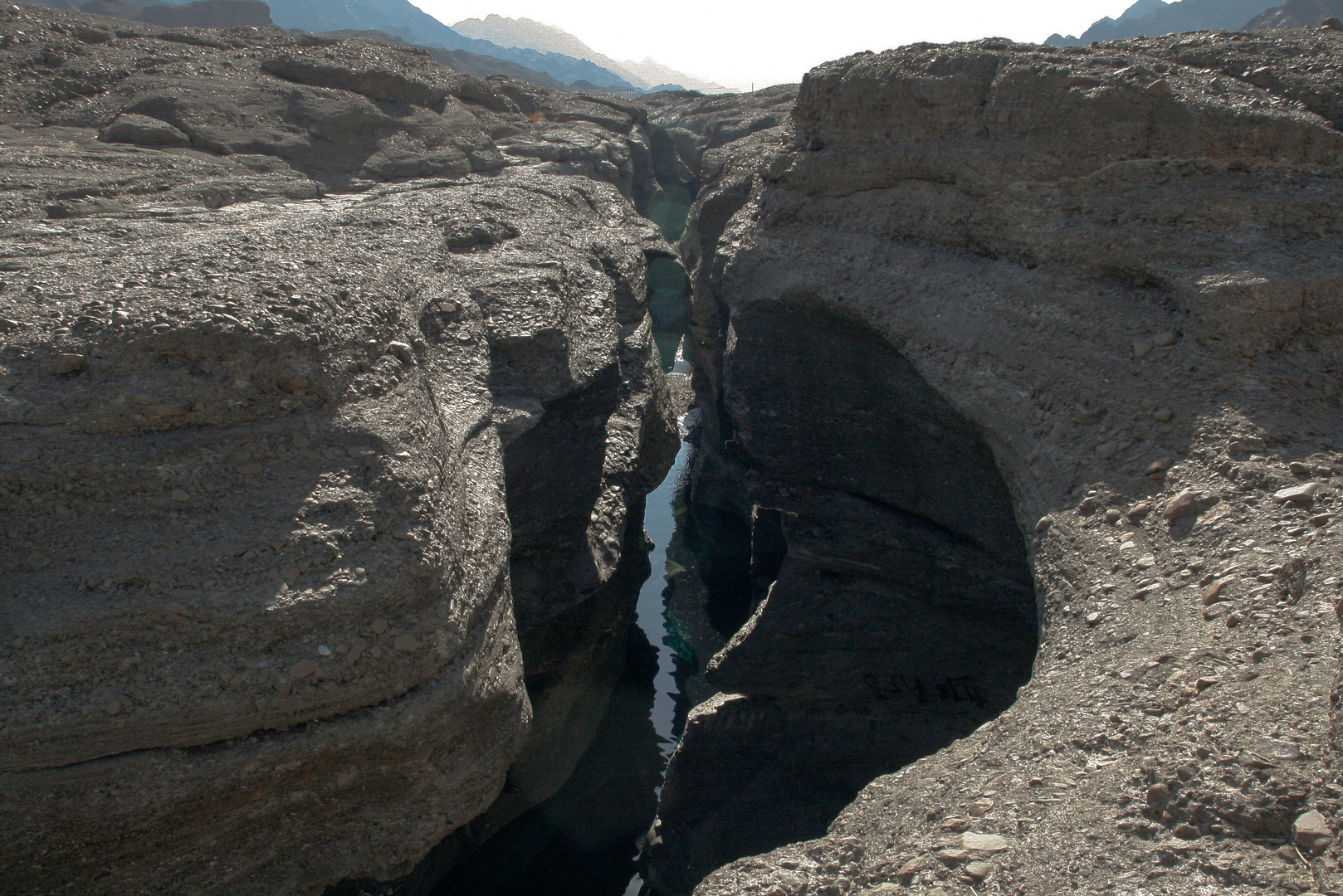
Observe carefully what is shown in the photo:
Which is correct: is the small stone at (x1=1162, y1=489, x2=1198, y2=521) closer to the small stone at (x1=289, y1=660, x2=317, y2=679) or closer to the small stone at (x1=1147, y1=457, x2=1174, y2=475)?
the small stone at (x1=1147, y1=457, x2=1174, y2=475)

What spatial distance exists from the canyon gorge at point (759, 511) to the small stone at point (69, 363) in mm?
15

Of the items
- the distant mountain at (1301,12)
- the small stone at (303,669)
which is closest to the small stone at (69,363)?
the small stone at (303,669)

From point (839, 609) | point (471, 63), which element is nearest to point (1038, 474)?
point (839, 609)

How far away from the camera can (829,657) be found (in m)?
3.27

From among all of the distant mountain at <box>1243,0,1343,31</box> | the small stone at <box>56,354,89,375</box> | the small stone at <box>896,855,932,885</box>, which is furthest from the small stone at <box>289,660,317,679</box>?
the distant mountain at <box>1243,0,1343,31</box>

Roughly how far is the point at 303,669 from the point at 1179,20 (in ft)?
109

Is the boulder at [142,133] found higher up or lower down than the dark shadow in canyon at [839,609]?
higher up

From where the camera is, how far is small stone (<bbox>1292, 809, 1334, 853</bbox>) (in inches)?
44.9

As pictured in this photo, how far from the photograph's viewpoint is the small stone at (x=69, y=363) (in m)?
1.87

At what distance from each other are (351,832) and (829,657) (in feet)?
5.92

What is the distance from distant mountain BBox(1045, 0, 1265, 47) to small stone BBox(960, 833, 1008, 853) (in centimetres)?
2872

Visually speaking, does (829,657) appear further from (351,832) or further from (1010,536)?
(351,832)

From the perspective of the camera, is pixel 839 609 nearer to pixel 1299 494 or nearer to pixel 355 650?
pixel 1299 494

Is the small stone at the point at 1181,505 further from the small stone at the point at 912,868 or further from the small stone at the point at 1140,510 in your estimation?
the small stone at the point at 912,868
